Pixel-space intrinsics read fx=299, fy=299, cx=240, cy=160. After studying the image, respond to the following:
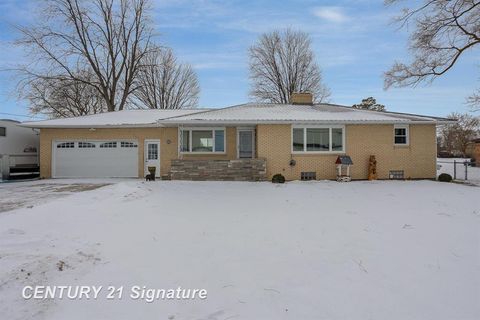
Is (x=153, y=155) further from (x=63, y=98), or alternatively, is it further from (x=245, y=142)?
(x=63, y=98)

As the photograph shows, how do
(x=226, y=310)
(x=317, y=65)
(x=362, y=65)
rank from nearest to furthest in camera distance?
(x=226, y=310)
(x=362, y=65)
(x=317, y=65)

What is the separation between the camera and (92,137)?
1625 cm

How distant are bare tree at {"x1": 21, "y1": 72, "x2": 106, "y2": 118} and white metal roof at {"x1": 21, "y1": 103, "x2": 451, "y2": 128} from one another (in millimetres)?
11496

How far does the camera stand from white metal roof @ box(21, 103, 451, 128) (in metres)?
14.1

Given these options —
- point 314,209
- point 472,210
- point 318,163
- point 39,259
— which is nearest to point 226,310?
point 39,259

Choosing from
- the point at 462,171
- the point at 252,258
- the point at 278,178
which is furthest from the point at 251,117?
the point at 462,171

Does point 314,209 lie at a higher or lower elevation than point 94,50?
lower

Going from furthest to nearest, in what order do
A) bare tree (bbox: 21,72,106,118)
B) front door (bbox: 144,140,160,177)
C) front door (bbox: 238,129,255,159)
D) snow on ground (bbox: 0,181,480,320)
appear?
1. bare tree (bbox: 21,72,106,118)
2. front door (bbox: 144,140,160,177)
3. front door (bbox: 238,129,255,159)
4. snow on ground (bbox: 0,181,480,320)

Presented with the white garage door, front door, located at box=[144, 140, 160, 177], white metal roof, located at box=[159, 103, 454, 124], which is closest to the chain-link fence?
white metal roof, located at box=[159, 103, 454, 124]

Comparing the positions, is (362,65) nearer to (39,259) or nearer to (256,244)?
(256,244)

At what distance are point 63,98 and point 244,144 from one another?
69.5ft

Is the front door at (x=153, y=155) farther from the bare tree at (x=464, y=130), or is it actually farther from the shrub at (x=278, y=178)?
the bare tree at (x=464, y=130)

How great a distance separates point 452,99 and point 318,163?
14.7 metres

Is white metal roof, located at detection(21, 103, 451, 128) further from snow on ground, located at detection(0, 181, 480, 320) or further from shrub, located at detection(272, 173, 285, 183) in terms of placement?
snow on ground, located at detection(0, 181, 480, 320)
